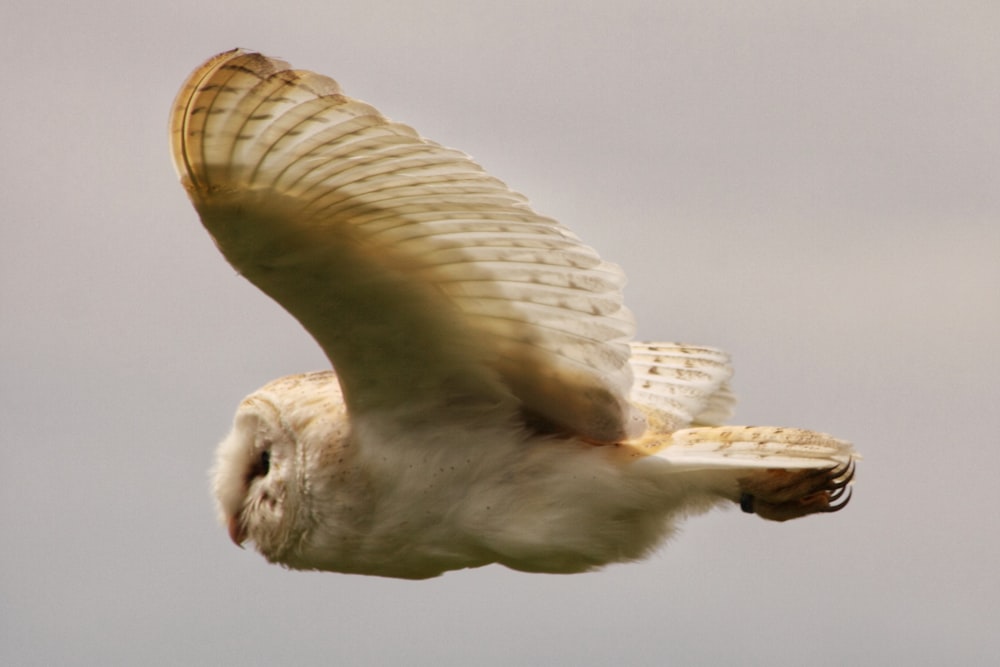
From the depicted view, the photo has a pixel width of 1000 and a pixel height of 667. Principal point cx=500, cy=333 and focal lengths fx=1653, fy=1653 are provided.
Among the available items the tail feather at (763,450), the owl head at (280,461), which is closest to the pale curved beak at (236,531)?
the owl head at (280,461)

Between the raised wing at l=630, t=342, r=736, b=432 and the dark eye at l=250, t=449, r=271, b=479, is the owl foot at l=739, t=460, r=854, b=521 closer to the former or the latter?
the raised wing at l=630, t=342, r=736, b=432

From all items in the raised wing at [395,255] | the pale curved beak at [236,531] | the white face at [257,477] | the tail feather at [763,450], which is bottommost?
the pale curved beak at [236,531]

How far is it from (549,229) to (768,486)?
53.9 inches

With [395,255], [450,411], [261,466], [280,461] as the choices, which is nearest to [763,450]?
[450,411]

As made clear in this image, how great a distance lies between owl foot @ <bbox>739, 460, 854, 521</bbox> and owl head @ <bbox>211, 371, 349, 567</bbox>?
1.51m

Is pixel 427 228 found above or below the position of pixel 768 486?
above

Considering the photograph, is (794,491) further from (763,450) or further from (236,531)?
(236,531)

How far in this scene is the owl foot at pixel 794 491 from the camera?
5988 millimetres

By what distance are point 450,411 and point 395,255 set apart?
909 millimetres

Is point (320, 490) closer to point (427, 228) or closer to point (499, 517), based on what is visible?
point (499, 517)

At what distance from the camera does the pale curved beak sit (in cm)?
640

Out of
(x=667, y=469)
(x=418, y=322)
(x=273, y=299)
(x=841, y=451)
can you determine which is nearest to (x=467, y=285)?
(x=418, y=322)

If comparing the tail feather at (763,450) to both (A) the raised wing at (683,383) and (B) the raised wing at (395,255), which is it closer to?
(B) the raised wing at (395,255)

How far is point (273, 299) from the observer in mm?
5566
